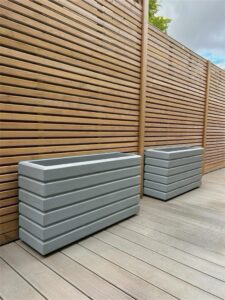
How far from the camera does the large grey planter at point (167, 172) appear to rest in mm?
3309

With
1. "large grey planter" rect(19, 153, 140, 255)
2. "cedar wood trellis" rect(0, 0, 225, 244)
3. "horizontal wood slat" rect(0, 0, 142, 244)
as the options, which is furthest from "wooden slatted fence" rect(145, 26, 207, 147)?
"large grey planter" rect(19, 153, 140, 255)

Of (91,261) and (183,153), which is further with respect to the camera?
(183,153)

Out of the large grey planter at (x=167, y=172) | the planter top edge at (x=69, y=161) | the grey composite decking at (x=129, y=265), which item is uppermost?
the planter top edge at (x=69, y=161)

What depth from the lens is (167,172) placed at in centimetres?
327

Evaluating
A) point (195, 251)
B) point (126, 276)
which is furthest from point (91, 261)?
point (195, 251)

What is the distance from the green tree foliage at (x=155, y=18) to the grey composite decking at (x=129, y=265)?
1061 centimetres

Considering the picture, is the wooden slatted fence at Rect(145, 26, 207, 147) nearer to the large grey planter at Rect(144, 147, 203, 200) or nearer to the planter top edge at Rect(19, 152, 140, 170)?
the large grey planter at Rect(144, 147, 203, 200)

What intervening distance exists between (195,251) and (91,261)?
35.0 inches

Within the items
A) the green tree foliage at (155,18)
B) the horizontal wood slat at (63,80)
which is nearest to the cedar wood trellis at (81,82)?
the horizontal wood slat at (63,80)

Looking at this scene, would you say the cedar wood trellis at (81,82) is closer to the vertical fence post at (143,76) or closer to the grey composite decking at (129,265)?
the vertical fence post at (143,76)

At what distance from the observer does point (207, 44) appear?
26.3 ft

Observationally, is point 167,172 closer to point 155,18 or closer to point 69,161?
point 69,161

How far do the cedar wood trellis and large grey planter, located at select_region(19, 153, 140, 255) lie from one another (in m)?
0.21

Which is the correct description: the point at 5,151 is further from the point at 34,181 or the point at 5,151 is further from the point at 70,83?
the point at 70,83
